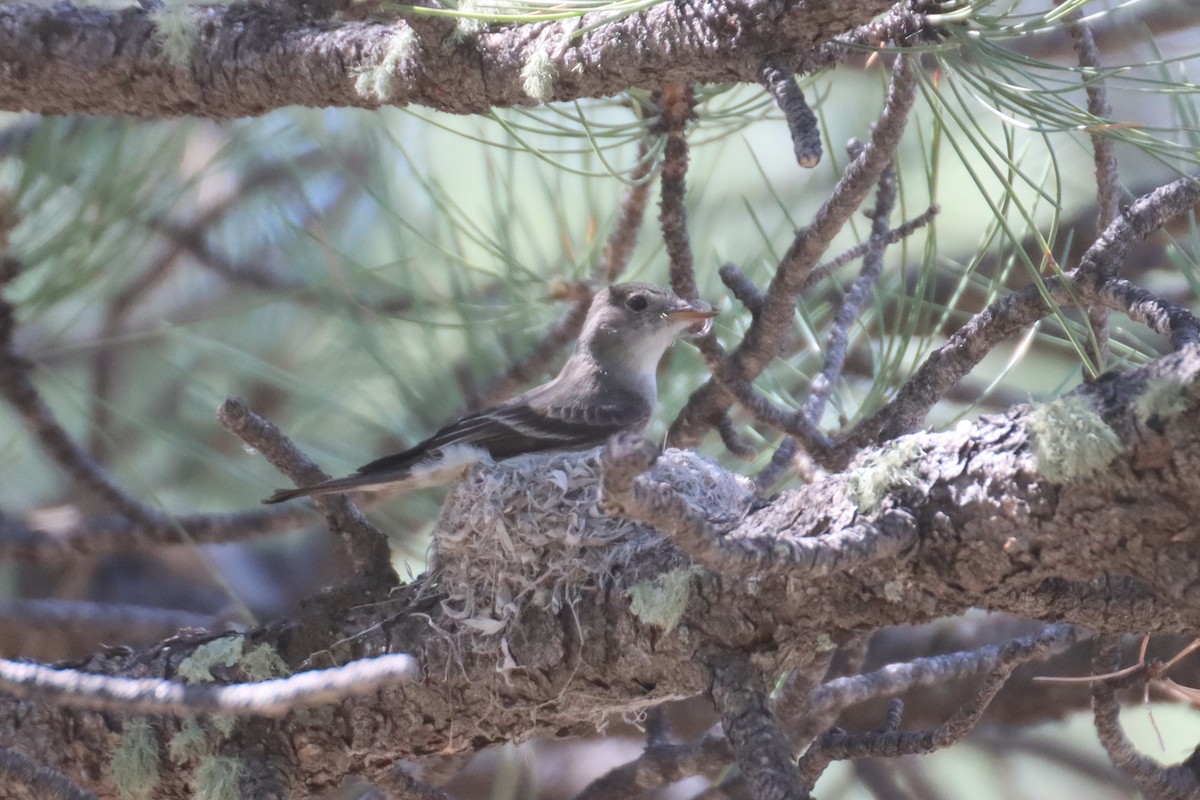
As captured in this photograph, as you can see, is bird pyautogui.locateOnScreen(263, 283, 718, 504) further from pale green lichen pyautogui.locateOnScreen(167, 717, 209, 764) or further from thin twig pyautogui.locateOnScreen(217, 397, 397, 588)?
pale green lichen pyautogui.locateOnScreen(167, 717, 209, 764)

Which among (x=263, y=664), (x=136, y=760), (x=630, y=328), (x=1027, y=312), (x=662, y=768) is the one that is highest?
(x=1027, y=312)

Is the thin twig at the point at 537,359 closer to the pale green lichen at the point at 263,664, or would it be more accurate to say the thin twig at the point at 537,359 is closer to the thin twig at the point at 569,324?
the thin twig at the point at 569,324

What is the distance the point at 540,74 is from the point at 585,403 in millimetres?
1365

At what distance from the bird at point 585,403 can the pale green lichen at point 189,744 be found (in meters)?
0.50

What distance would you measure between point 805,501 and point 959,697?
2.14 m

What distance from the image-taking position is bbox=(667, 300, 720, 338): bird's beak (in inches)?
116

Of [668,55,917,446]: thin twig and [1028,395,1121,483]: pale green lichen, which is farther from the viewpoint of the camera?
[668,55,917,446]: thin twig

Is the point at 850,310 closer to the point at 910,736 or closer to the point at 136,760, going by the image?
the point at 910,736

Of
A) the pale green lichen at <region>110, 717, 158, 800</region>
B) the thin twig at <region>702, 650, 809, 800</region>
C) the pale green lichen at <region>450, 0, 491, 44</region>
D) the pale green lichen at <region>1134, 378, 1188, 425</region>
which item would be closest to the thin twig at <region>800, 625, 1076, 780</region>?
the thin twig at <region>702, 650, 809, 800</region>

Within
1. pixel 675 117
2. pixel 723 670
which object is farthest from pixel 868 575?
pixel 675 117

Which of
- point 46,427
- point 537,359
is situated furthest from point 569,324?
point 46,427

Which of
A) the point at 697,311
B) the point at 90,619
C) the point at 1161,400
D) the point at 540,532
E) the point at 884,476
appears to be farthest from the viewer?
the point at 90,619

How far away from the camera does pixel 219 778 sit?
7.13 feet

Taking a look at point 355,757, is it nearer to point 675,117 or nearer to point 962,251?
point 675,117
